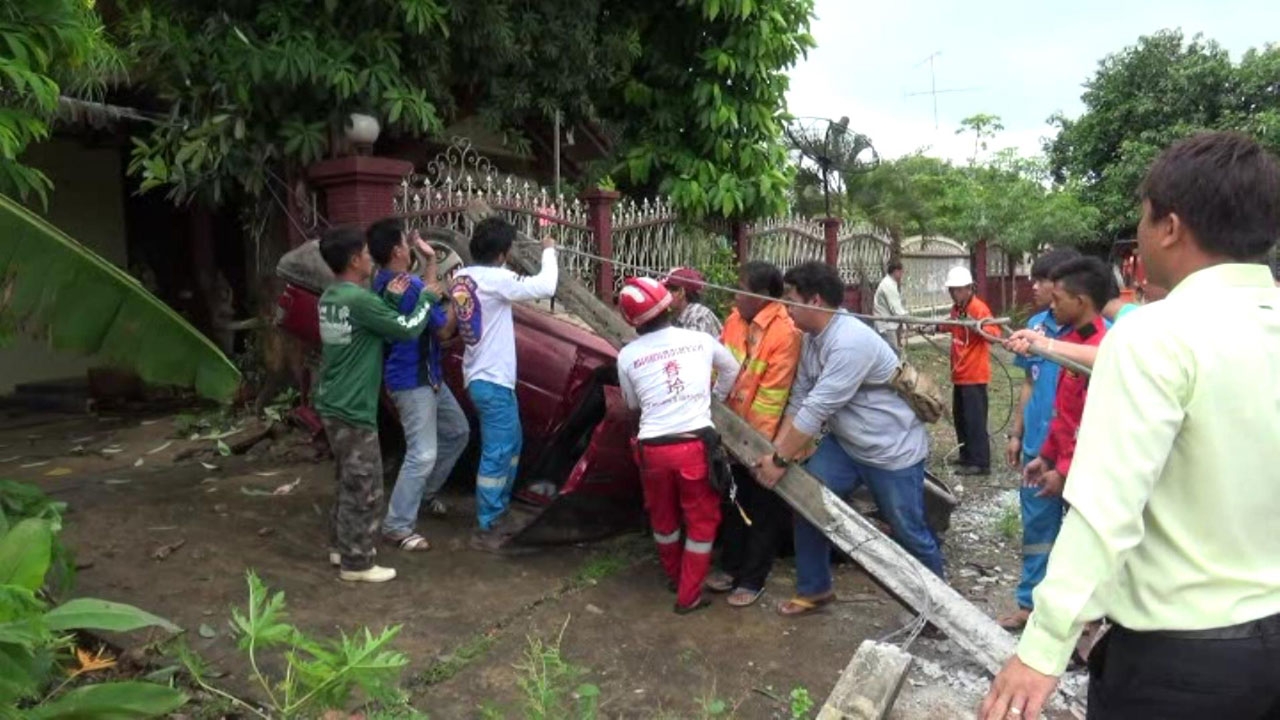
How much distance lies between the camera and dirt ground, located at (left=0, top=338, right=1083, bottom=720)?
352 centimetres

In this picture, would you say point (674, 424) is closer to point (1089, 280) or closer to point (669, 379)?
point (669, 379)

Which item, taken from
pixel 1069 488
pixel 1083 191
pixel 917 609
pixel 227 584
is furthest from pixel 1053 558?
pixel 1083 191

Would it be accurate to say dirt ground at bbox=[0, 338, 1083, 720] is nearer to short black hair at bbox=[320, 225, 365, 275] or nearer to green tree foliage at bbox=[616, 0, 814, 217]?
short black hair at bbox=[320, 225, 365, 275]

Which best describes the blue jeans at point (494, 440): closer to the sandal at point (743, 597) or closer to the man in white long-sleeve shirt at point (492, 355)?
the man in white long-sleeve shirt at point (492, 355)

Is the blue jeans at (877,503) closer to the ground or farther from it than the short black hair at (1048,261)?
closer to the ground

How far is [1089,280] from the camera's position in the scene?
3.73 m

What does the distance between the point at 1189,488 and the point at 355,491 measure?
363 centimetres

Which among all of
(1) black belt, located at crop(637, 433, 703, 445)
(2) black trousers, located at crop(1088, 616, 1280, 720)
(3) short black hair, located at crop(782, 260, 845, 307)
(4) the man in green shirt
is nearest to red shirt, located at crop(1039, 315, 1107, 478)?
(3) short black hair, located at crop(782, 260, 845, 307)

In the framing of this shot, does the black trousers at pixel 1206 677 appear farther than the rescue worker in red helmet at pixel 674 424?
No

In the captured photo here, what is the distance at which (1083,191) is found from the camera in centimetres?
2127

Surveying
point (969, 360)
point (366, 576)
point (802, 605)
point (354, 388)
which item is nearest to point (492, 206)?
point (354, 388)

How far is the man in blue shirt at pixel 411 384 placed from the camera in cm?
463

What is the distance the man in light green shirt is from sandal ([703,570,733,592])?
2978 millimetres

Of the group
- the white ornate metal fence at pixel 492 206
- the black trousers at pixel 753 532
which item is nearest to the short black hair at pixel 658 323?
the black trousers at pixel 753 532
